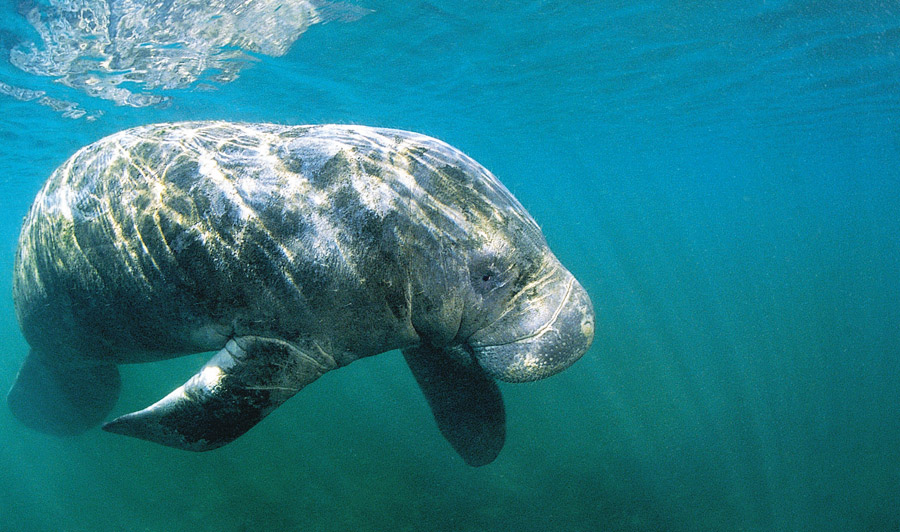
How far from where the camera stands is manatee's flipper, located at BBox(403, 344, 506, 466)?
3.28 metres

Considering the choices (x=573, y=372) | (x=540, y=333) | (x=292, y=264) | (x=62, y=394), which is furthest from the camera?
(x=573, y=372)

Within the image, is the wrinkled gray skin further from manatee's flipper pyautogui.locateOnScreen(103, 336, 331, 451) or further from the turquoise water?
the turquoise water

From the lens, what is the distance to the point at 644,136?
32062 millimetres

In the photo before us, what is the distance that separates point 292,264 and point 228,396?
2.20ft

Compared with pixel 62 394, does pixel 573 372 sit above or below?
below

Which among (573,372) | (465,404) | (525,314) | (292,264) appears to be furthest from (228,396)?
(573,372)

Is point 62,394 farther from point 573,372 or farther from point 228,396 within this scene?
point 573,372

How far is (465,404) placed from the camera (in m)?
3.38

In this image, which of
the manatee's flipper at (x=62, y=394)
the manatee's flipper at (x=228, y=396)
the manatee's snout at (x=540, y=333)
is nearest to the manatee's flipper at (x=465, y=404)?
the manatee's snout at (x=540, y=333)

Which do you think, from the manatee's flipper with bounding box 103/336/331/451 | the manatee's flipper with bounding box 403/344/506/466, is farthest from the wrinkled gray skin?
the manatee's flipper with bounding box 403/344/506/466

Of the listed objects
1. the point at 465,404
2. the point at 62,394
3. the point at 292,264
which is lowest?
the point at 465,404

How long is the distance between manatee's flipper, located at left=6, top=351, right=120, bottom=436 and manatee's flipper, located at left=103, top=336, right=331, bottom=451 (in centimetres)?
201

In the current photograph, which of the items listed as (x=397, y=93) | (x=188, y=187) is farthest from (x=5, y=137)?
(x=188, y=187)

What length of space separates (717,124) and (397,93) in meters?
19.4
